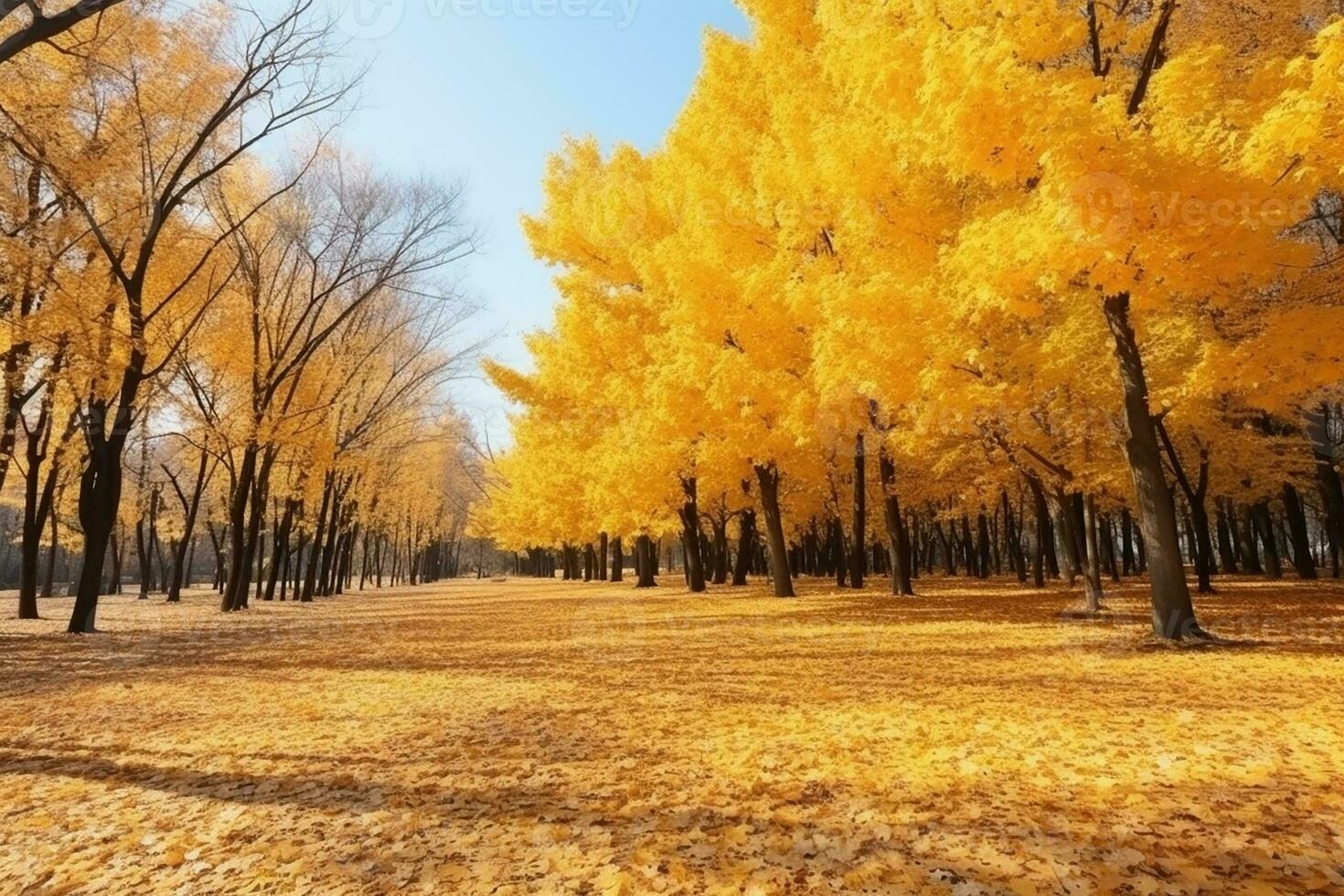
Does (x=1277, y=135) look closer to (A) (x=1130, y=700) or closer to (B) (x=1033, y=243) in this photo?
(B) (x=1033, y=243)

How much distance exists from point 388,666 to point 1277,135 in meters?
10.5

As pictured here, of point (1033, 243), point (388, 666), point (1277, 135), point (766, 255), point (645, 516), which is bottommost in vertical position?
point (388, 666)

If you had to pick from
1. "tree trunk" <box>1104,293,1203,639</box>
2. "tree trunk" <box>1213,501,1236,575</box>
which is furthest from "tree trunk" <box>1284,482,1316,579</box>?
"tree trunk" <box>1104,293,1203,639</box>

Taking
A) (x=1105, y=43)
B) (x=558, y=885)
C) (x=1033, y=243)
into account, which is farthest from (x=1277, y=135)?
(x=558, y=885)

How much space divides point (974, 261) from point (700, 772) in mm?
5887

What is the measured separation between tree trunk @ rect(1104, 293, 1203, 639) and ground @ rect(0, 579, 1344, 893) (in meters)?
0.63

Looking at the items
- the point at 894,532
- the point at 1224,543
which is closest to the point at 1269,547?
the point at 1224,543

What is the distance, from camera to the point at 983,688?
632 centimetres

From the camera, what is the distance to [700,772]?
4230 mm

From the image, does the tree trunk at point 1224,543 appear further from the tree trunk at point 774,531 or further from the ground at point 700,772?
the ground at point 700,772

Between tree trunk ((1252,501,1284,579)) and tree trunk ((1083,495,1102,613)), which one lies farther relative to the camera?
tree trunk ((1252,501,1284,579))

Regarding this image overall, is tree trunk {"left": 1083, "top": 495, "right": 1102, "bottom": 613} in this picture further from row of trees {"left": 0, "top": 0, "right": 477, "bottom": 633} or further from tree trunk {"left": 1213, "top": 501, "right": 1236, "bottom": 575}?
tree trunk {"left": 1213, "top": 501, "right": 1236, "bottom": 575}

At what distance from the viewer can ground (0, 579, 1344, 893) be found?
9.87 ft

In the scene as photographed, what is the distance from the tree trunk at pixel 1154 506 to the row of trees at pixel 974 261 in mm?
32
